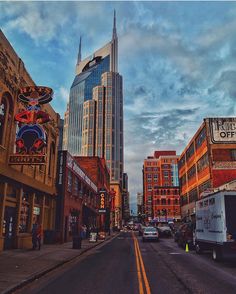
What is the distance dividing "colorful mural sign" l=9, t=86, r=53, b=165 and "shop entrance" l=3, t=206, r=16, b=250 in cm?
371

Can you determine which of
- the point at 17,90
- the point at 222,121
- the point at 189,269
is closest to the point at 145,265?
the point at 189,269

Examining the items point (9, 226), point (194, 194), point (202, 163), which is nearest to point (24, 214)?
point (9, 226)

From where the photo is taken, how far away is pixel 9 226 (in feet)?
65.2

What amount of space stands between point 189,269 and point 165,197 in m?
123

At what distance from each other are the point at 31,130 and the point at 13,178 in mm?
3112

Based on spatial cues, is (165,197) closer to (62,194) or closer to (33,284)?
(62,194)

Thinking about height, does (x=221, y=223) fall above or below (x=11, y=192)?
below

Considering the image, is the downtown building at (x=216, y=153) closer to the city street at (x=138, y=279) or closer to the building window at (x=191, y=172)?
the building window at (x=191, y=172)

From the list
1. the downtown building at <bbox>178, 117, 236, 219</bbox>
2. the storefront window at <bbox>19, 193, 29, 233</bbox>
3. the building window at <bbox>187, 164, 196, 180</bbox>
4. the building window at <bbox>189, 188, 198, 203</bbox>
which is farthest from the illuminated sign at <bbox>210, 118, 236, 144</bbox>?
the storefront window at <bbox>19, 193, 29, 233</bbox>

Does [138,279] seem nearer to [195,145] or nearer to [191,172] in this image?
[195,145]

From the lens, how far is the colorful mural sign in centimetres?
1823


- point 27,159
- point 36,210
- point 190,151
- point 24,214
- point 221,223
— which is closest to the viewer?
point 221,223

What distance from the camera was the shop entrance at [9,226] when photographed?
19.4 metres

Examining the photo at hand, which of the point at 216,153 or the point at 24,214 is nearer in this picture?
the point at 24,214
